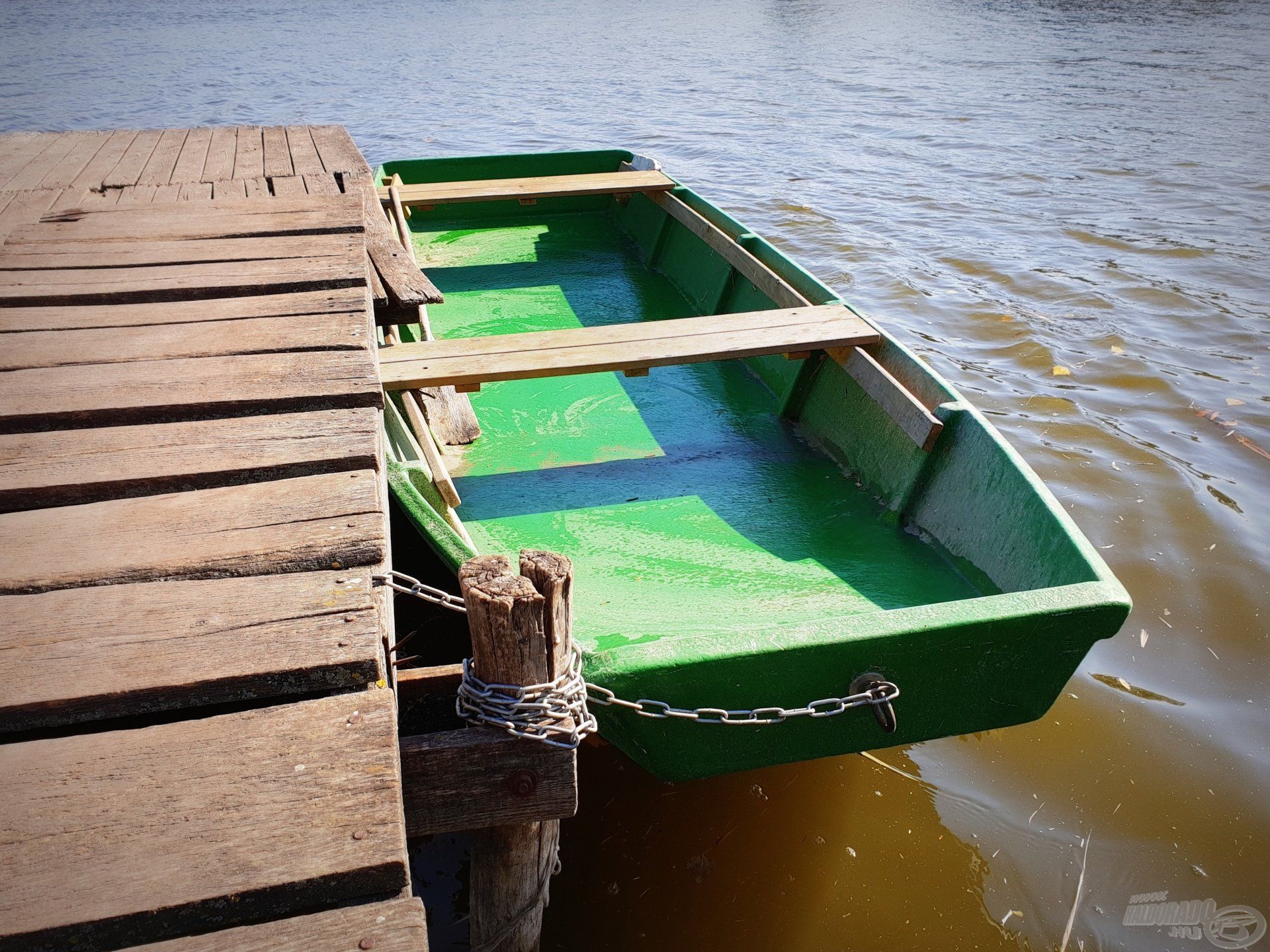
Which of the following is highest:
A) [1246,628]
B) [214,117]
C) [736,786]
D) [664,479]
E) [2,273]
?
[2,273]

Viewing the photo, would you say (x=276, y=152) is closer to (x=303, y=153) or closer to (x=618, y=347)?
(x=303, y=153)

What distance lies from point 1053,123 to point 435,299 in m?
14.1

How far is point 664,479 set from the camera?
3.92 metres

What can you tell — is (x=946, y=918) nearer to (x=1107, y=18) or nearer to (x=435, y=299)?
(x=435, y=299)

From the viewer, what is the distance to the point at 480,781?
1896 mm

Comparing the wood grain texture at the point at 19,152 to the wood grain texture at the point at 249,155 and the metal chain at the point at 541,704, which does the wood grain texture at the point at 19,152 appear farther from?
the metal chain at the point at 541,704

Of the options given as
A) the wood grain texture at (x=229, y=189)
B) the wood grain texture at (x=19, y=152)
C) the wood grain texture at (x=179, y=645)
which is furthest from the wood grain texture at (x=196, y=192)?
the wood grain texture at (x=179, y=645)

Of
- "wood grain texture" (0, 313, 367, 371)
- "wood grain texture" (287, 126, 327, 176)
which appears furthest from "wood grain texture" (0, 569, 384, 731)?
"wood grain texture" (287, 126, 327, 176)

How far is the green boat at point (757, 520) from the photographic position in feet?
7.47

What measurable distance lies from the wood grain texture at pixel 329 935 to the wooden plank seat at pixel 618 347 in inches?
89.7

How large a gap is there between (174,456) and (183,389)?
41cm

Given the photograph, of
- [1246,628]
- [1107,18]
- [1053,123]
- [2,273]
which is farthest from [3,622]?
[1107,18]

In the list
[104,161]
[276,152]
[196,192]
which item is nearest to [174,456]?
[196,192]

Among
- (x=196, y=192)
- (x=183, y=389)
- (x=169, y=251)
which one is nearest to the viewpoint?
(x=183, y=389)
